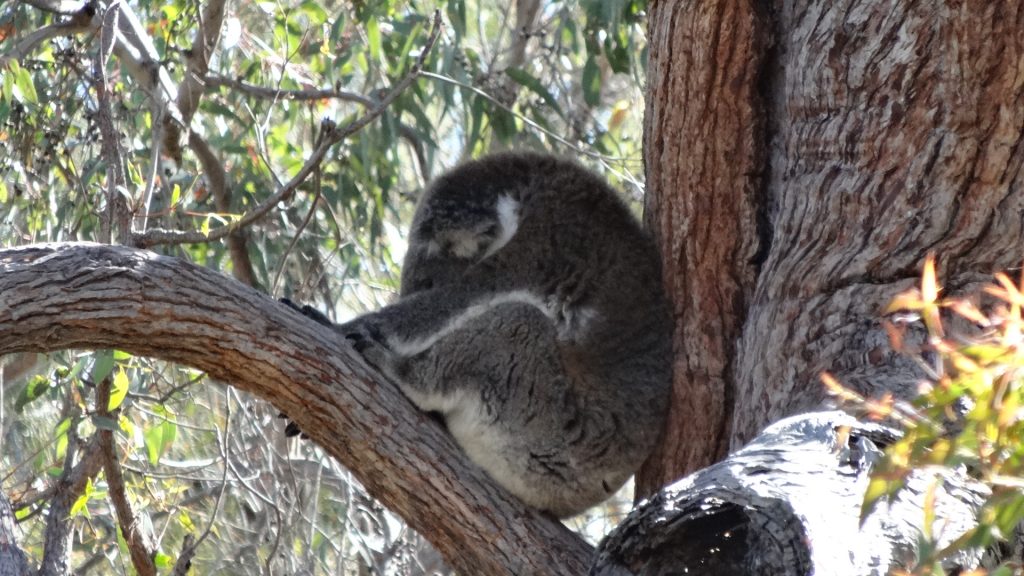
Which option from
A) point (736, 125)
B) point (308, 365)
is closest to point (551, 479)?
point (308, 365)

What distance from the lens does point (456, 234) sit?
3.33 m

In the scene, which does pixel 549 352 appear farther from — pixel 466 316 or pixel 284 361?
pixel 284 361

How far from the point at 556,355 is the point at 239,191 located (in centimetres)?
198

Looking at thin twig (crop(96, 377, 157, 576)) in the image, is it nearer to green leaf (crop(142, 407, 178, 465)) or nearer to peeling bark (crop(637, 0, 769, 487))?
green leaf (crop(142, 407, 178, 465))

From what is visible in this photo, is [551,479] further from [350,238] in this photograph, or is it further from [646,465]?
[350,238]

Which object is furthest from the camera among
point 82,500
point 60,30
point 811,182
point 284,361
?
point 60,30

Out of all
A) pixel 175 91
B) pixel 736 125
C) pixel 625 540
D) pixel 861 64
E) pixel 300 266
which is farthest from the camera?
pixel 300 266

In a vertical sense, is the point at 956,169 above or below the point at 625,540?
above

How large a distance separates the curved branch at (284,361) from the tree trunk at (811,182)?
0.57m

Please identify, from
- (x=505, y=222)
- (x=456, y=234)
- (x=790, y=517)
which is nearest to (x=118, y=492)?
(x=456, y=234)

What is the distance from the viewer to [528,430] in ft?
10.0

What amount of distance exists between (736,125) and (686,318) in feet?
1.55

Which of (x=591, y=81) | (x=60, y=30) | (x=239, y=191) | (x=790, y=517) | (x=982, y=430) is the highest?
(x=60, y=30)

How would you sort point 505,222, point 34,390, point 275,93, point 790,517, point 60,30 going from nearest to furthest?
point 790,517, point 505,222, point 34,390, point 60,30, point 275,93
